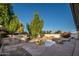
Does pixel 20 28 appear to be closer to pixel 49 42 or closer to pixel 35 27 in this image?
pixel 35 27

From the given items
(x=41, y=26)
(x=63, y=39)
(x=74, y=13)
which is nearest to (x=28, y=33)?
(x=41, y=26)

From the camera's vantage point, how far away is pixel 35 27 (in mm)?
2336

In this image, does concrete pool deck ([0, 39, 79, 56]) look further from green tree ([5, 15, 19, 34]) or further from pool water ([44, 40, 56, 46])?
green tree ([5, 15, 19, 34])

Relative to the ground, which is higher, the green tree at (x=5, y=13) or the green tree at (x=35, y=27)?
the green tree at (x=5, y=13)

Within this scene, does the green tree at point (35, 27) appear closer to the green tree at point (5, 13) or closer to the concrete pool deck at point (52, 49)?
the concrete pool deck at point (52, 49)

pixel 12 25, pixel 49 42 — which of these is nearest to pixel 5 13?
pixel 12 25

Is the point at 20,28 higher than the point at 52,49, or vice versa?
the point at 20,28

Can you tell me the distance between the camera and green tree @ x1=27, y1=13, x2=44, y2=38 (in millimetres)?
2318

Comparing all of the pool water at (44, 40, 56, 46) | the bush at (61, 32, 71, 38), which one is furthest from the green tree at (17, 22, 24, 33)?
the bush at (61, 32, 71, 38)

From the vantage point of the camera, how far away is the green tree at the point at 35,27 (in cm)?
232

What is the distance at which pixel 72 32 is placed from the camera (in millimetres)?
2328

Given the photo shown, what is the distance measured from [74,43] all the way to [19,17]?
1.96ft

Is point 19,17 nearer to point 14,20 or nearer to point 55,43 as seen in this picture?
point 14,20

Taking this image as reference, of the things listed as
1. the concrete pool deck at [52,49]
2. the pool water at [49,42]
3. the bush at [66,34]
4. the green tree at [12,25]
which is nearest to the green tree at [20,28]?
the green tree at [12,25]
